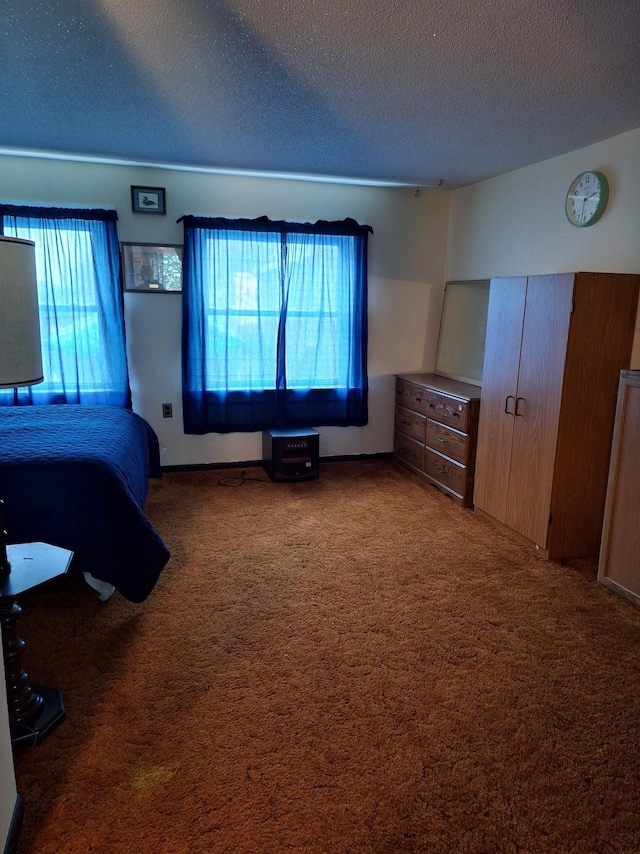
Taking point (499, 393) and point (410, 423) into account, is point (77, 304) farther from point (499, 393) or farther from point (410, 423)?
point (499, 393)

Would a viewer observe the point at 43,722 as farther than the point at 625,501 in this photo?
No

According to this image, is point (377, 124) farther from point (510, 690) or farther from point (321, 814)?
point (321, 814)

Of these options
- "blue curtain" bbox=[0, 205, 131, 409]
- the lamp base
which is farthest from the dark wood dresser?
the lamp base

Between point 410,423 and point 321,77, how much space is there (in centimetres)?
277

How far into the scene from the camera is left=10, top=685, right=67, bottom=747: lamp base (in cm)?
170

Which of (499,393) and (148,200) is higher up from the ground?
(148,200)

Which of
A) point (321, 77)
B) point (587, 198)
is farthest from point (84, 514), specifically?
point (587, 198)

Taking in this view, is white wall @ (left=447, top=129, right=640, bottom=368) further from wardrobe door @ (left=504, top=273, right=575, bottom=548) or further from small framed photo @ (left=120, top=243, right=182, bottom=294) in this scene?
small framed photo @ (left=120, top=243, right=182, bottom=294)

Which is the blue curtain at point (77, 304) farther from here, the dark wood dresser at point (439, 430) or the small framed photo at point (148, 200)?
the dark wood dresser at point (439, 430)

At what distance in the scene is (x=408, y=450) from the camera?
4.61 metres

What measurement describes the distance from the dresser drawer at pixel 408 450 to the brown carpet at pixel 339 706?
4.21ft

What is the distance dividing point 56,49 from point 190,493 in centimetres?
276

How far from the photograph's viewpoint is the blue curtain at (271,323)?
4.21 m

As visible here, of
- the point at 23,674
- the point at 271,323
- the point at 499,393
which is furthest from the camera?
the point at 271,323
